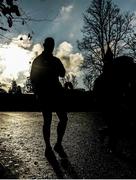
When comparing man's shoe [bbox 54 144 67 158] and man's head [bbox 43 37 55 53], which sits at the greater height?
man's head [bbox 43 37 55 53]

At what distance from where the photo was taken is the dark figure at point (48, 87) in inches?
329

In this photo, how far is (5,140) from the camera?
34.2ft

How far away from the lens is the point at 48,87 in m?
8.38

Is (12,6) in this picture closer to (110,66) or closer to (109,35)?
(110,66)

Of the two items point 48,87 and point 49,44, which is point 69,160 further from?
point 49,44

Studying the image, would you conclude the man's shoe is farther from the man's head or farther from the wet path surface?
the man's head

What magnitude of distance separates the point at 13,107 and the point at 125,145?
22245mm

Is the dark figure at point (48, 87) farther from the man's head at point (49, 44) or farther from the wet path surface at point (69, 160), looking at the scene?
the wet path surface at point (69, 160)

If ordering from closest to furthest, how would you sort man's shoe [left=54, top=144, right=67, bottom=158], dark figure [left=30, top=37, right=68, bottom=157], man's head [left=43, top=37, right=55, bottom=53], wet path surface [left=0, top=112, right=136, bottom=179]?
1. wet path surface [left=0, top=112, right=136, bottom=179]
2. man's shoe [left=54, top=144, right=67, bottom=158]
3. dark figure [left=30, top=37, right=68, bottom=157]
4. man's head [left=43, top=37, right=55, bottom=53]

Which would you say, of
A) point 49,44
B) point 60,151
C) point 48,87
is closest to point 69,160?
point 60,151

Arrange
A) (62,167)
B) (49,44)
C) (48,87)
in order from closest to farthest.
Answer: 1. (62,167)
2. (48,87)
3. (49,44)

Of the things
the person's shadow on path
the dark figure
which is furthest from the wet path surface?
the dark figure

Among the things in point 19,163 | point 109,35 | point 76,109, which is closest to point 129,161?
point 19,163

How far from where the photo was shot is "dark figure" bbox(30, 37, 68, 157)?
835 cm
